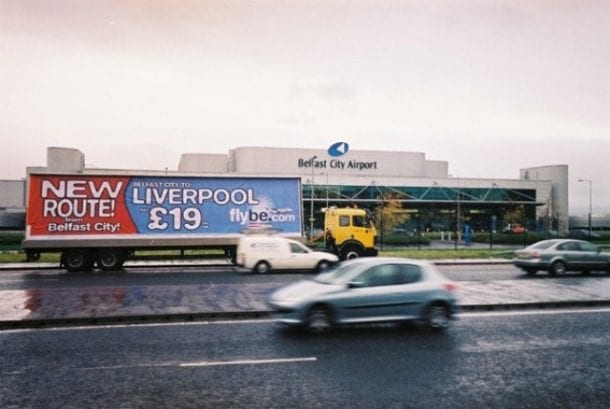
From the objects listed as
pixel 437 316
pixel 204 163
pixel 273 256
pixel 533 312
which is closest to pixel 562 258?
pixel 533 312

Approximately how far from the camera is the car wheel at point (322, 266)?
2120 centimetres

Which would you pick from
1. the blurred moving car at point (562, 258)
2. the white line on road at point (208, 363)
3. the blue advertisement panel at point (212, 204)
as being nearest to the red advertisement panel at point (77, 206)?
the blue advertisement panel at point (212, 204)

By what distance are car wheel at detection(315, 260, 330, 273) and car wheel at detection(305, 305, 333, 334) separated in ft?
35.7

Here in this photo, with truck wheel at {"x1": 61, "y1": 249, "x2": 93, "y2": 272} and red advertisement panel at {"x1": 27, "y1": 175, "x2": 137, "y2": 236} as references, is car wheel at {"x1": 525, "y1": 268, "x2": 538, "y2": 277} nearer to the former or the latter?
red advertisement panel at {"x1": 27, "y1": 175, "x2": 137, "y2": 236}

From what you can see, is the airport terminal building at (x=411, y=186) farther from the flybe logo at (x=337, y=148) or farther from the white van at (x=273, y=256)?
the white van at (x=273, y=256)

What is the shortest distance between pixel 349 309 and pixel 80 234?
50.8 feet

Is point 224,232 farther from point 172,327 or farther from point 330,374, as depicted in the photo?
point 330,374

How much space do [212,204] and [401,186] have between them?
165ft

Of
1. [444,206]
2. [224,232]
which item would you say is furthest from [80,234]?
[444,206]

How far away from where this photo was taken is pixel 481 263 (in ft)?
86.1

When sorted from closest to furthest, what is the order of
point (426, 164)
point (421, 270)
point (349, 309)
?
point (349, 309)
point (421, 270)
point (426, 164)

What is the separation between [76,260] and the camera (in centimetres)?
2170

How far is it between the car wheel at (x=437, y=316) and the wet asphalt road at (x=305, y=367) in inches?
12.2

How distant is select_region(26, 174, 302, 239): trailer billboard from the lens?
21.8 meters
